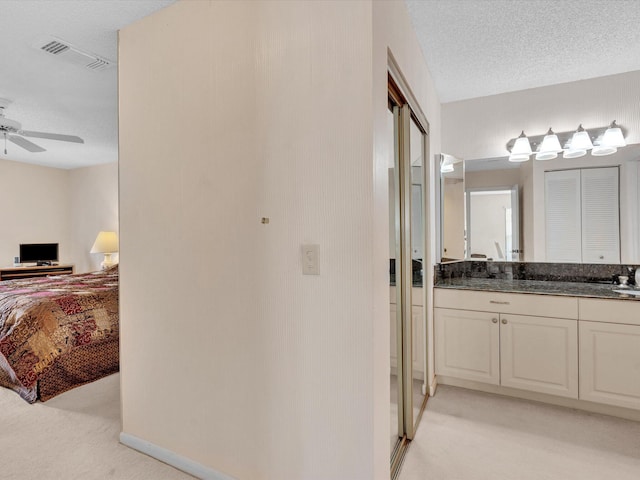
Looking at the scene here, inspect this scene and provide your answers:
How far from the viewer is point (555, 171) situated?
2.76 m

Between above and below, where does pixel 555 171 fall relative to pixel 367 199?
above

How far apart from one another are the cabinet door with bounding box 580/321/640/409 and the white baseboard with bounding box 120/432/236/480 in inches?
87.8

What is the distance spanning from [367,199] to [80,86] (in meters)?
2.76

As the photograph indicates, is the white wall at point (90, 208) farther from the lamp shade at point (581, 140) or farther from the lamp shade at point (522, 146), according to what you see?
the lamp shade at point (581, 140)

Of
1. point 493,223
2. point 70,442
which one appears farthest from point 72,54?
point 493,223

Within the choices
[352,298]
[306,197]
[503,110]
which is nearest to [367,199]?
[306,197]

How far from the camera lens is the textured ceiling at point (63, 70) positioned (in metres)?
1.77

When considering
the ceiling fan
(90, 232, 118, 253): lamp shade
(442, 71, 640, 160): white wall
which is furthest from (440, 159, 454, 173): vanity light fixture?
(90, 232, 118, 253): lamp shade

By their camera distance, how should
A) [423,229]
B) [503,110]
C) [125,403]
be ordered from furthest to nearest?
[503,110]
[423,229]
[125,403]

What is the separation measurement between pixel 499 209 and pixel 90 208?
5.89 m

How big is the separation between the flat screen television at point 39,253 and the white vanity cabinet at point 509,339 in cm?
606

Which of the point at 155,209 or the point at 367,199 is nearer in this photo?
the point at 367,199

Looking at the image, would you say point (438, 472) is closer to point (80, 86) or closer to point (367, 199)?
point (367, 199)

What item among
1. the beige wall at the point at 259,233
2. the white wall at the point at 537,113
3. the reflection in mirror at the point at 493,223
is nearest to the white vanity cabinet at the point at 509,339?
the reflection in mirror at the point at 493,223
